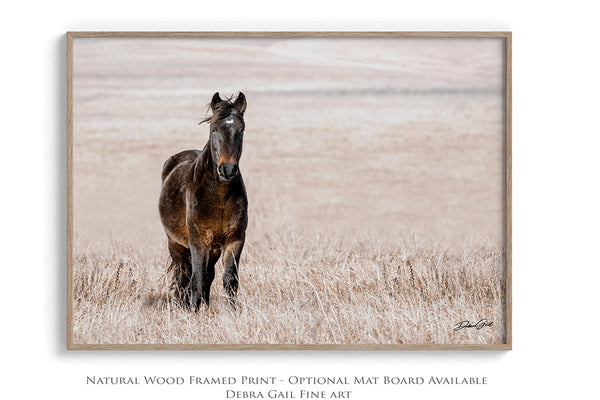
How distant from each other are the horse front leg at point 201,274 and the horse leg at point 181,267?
0.11m

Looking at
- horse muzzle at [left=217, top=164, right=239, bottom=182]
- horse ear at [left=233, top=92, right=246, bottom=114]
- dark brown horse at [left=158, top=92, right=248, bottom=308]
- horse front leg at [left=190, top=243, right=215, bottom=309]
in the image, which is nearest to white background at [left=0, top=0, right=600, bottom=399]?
horse ear at [left=233, top=92, right=246, bottom=114]

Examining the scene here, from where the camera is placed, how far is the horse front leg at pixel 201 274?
4.62m

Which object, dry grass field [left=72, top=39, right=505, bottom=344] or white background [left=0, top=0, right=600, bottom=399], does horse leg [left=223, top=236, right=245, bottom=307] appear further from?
white background [left=0, top=0, right=600, bottom=399]

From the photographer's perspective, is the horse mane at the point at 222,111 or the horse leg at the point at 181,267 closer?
the horse mane at the point at 222,111

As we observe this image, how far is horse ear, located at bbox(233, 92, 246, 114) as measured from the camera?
4555 mm

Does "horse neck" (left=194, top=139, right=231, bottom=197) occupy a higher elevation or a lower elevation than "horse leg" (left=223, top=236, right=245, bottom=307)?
higher

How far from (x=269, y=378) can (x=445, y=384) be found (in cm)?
109

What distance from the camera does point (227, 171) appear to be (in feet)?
14.4
